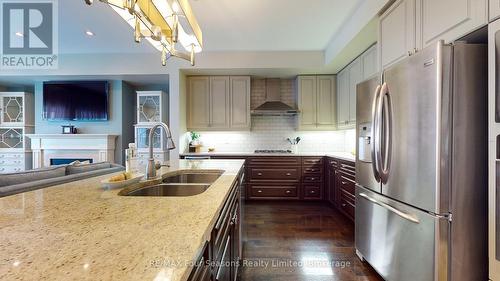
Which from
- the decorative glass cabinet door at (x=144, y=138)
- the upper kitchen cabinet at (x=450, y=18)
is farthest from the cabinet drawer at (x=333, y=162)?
the decorative glass cabinet door at (x=144, y=138)

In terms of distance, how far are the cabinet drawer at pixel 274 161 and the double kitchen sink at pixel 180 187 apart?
2.24 metres

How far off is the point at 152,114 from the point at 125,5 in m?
3.79

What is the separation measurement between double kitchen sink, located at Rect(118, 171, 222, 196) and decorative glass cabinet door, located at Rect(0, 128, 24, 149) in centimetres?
529

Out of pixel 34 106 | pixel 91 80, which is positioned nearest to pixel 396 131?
pixel 91 80

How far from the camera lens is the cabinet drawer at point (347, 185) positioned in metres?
3.04

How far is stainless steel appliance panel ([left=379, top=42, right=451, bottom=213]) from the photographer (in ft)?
4.27

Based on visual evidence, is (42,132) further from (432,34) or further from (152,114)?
(432,34)

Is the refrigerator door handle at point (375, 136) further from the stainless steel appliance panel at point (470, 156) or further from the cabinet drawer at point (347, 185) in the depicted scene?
the cabinet drawer at point (347, 185)

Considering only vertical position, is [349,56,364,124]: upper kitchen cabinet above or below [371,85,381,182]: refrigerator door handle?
above

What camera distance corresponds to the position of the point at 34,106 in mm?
5199

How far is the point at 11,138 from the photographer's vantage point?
5039 mm

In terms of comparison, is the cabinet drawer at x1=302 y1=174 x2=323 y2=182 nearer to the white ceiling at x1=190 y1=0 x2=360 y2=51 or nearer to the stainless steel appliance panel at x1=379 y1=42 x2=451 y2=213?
the white ceiling at x1=190 y1=0 x2=360 y2=51

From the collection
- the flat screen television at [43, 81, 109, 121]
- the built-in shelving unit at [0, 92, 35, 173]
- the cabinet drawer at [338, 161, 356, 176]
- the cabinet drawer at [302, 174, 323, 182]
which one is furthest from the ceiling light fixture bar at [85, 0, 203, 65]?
the built-in shelving unit at [0, 92, 35, 173]

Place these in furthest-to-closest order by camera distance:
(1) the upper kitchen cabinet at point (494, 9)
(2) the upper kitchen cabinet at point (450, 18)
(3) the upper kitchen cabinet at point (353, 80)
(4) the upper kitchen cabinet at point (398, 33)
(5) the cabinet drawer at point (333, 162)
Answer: (5) the cabinet drawer at point (333, 162)
(3) the upper kitchen cabinet at point (353, 80)
(4) the upper kitchen cabinet at point (398, 33)
(2) the upper kitchen cabinet at point (450, 18)
(1) the upper kitchen cabinet at point (494, 9)
